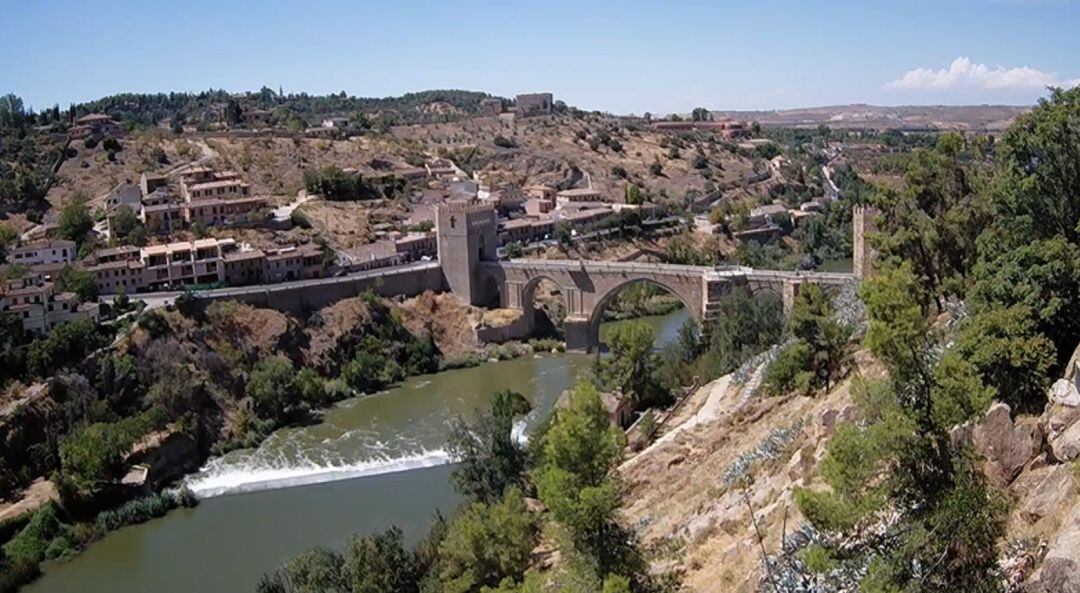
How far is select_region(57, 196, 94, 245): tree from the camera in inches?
1296

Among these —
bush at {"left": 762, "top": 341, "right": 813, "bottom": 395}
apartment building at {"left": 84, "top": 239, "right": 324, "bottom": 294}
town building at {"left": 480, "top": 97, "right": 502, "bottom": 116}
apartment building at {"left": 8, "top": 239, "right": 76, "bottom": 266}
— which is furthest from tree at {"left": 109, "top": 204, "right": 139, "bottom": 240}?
town building at {"left": 480, "top": 97, "right": 502, "bottom": 116}

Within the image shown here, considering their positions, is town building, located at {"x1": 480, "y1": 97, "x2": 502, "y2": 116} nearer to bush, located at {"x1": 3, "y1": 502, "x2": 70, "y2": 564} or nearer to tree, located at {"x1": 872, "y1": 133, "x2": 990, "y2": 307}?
bush, located at {"x1": 3, "y1": 502, "x2": 70, "y2": 564}

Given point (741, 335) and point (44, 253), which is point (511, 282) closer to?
point (741, 335)

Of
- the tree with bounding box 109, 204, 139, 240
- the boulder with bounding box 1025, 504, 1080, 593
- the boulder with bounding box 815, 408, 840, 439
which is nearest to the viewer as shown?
the boulder with bounding box 1025, 504, 1080, 593

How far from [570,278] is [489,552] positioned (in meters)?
20.5

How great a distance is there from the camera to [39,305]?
24.7 metres

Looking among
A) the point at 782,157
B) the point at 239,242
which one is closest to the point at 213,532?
the point at 239,242

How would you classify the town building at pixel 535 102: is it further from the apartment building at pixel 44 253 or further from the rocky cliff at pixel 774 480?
the rocky cliff at pixel 774 480

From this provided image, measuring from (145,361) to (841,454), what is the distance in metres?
21.1

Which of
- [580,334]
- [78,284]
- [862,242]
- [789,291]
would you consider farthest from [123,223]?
[862,242]

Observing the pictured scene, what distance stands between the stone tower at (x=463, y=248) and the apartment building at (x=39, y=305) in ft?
38.6

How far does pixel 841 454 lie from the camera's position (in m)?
7.87

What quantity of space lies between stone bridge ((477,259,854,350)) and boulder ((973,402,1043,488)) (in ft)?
62.1

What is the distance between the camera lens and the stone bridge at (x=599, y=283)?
28.6 metres
